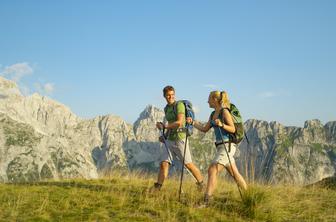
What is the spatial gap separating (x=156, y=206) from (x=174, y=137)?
2304mm

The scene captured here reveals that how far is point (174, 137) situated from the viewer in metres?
10.7

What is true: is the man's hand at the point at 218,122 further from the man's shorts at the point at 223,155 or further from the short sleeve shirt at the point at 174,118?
the short sleeve shirt at the point at 174,118

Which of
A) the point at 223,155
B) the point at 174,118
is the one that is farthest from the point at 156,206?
the point at 174,118

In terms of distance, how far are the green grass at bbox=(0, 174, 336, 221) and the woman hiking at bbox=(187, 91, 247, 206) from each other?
1.86ft

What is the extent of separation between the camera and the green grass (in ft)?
27.9

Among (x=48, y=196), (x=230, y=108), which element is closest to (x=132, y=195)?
(x=48, y=196)

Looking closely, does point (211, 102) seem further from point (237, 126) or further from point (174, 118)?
point (174, 118)

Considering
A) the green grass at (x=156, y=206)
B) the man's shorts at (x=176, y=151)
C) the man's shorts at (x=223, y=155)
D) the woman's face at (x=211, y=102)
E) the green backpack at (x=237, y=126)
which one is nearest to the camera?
the green grass at (x=156, y=206)

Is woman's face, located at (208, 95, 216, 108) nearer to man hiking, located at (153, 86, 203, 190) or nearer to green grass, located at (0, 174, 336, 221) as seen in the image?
man hiking, located at (153, 86, 203, 190)

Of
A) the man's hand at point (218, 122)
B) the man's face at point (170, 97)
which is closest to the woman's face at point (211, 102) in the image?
the man's hand at point (218, 122)

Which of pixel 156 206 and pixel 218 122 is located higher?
pixel 218 122

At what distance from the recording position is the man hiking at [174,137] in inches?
412

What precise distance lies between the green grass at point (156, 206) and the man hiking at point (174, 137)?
25.9 inches

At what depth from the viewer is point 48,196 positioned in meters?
10.4
